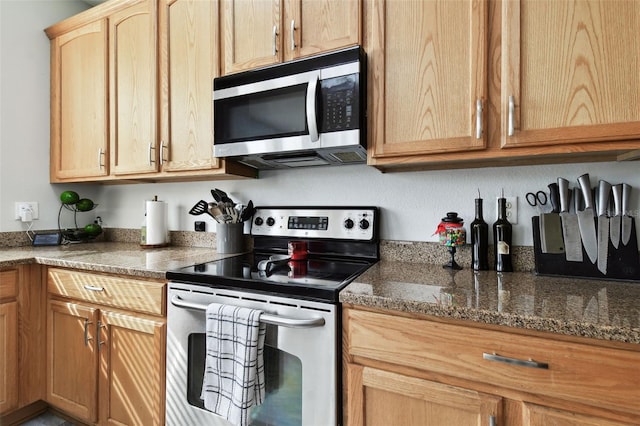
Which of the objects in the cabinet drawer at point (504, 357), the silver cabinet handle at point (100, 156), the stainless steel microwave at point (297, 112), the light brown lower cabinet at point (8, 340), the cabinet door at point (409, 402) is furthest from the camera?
the silver cabinet handle at point (100, 156)

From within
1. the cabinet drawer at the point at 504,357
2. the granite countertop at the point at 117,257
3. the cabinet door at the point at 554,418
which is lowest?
the cabinet door at the point at 554,418

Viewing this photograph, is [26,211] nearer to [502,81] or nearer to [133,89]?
[133,89]

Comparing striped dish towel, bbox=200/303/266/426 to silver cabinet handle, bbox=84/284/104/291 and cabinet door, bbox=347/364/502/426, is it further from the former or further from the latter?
silver cabinet handle, bbox=84/284/104/291

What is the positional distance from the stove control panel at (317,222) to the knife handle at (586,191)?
0.81 metres

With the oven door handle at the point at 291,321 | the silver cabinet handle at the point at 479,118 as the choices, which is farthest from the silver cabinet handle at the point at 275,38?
the oven door handle at the point at 291,321

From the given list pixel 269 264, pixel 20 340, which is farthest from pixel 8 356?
pixel 269 264

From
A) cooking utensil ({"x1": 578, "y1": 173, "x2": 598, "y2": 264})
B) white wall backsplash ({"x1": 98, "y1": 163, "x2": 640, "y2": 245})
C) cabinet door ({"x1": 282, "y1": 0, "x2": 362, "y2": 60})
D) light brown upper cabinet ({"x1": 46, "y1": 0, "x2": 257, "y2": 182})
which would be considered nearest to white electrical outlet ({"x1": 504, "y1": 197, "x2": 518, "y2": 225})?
white wall backsplash ({"x1": 98, "y1": 163, "x2": 640, "y2": 245})

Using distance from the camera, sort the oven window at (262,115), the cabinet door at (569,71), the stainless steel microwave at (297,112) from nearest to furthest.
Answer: the cabinet door at (569,71) < the stainless steel microwave at (297,112) < the oven window at (262,115)

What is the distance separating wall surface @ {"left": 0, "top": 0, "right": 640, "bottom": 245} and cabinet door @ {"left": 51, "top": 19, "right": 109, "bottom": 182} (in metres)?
0.11

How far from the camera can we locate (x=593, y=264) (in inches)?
46.9

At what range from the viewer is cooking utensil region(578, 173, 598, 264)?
1196 mm

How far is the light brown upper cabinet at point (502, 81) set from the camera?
1.03 meters

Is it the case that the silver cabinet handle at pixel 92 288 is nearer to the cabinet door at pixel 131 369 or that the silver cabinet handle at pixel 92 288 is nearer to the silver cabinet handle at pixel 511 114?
the cabinet door at pixel 131 369

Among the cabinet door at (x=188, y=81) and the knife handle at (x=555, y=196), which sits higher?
the cabinet door at (x=188, y=81)
